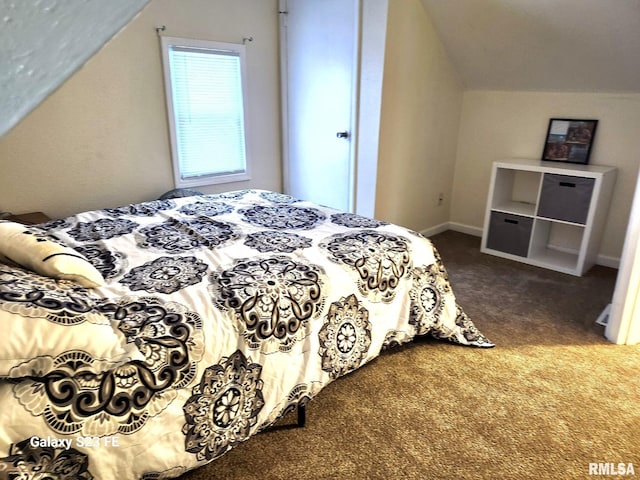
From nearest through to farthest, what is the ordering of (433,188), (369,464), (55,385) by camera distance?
(55,385) → (369,464) → (433,188)

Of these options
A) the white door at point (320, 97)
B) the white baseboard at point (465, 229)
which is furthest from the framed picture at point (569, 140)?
the white door at point (320, 97)

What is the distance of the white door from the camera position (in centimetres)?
328

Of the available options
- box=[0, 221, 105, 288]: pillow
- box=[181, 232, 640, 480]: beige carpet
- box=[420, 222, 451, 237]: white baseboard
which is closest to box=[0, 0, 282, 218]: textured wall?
box=[0, 221, 105, 288]: pillow

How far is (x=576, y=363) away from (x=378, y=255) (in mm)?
1178

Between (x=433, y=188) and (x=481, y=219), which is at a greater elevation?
(x=433, y=188)

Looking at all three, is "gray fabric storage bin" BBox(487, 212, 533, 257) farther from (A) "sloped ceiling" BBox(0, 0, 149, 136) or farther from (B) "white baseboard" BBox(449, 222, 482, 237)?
(A) "sloped ceiling" BBox(0, 0, 149, 136)

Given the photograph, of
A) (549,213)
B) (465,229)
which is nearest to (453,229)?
(465,229)

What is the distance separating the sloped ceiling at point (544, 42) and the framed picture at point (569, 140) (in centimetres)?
26

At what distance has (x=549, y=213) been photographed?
10.2 feet

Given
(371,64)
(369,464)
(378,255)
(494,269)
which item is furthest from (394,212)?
(369,464)

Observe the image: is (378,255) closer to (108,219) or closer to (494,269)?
(108,219)

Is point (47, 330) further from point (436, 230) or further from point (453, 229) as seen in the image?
point (453, 229)

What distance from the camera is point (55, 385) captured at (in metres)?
1.05

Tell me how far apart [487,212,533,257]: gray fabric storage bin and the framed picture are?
0.60 metres
